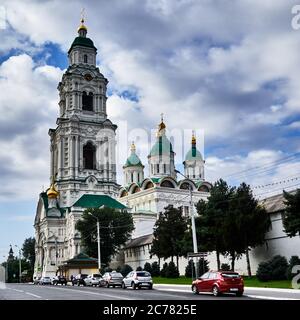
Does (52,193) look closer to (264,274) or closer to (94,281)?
(94,281)

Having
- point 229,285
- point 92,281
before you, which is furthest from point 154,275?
point 229,285

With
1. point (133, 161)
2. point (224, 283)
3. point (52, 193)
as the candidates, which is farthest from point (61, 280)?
point (133, 161)

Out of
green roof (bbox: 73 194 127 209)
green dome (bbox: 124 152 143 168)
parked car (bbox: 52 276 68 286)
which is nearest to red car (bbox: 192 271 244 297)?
parked car (bbox: 52 276 68 286)

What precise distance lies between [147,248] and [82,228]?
11654mm

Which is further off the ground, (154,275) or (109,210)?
(109,210)

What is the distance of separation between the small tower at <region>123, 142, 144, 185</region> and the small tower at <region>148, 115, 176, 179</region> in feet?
19.8

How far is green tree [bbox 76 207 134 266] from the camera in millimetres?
81875

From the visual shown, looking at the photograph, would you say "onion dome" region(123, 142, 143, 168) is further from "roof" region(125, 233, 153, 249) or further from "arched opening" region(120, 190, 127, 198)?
"roof" region(125, 233, 153, 249)

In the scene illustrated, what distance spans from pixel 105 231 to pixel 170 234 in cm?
2471

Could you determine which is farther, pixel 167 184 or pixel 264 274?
pixel 167 184

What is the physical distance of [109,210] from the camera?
85.2m

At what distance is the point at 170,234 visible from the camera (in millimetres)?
60250

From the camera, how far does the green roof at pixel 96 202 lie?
99.4 m
